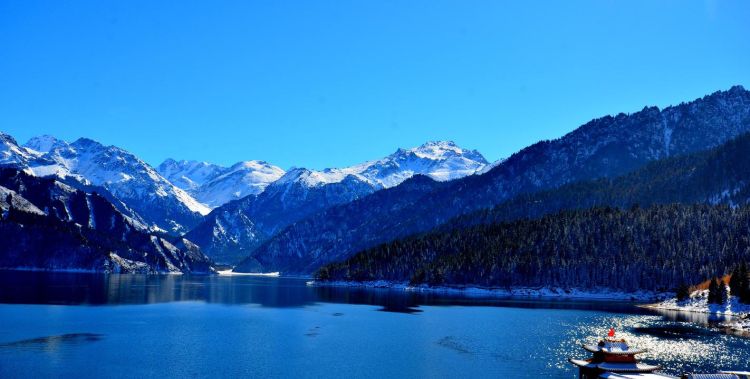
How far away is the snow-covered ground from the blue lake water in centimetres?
683

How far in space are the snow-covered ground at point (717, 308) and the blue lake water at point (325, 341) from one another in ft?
22.4

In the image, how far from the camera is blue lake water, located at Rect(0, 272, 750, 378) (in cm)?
7675

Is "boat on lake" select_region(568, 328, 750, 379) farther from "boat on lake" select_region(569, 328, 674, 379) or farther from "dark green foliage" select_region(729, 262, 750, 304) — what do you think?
"dark green foliage" select_region(729, 262, 750, 304)

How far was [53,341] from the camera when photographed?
93.4 m

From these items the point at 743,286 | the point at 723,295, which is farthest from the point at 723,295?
the point at 743,286

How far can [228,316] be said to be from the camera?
14300cm

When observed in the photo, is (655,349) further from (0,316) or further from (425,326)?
(0,316)

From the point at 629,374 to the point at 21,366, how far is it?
6444cm

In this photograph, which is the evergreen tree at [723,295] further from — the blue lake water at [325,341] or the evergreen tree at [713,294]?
the blue lake water at [325,341]

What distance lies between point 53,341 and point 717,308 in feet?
484

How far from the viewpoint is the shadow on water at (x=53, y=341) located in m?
86.9

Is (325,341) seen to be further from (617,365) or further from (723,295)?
(723,295)

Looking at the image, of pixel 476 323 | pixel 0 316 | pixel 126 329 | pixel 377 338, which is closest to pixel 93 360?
pixel 126 329

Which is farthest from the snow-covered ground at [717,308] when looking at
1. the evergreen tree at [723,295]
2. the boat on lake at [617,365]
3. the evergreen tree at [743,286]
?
the boat on lake at [617,365]
